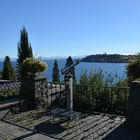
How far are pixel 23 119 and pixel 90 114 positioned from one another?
1.93 metres

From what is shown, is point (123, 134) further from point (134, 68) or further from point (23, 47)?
point (23, 47)

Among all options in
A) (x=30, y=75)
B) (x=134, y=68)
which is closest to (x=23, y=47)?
(x=30, y=75)

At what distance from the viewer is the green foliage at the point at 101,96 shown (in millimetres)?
8391

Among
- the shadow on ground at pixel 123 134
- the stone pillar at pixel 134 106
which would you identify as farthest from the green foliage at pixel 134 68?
the shadow on ground at pixel 123 134

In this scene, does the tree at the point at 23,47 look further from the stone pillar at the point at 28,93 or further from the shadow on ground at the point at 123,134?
the shadow on ground at the point at 123,134

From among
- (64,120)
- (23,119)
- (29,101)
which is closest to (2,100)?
(29,101)

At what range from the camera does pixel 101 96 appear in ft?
28.8

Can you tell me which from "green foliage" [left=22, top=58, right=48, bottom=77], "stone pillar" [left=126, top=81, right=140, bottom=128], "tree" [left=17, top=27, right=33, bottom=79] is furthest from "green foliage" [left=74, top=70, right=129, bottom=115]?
"tree" [left=17, top=27, right=33, bottom=79]

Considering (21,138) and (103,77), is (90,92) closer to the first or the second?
(103,77)

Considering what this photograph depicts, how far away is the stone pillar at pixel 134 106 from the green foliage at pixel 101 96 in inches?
56.6

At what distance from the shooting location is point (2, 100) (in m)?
8.82

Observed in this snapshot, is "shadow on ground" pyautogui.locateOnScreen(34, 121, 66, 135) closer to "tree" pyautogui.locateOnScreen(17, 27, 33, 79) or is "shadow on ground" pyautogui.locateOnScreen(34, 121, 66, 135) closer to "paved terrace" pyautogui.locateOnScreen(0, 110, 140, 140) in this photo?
"paved terrace" pyautogui.locateOnScreen(0, 110, 140, 140)

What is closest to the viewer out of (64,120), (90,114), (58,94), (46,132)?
(46,132)

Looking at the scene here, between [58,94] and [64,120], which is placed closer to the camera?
[64,120]
